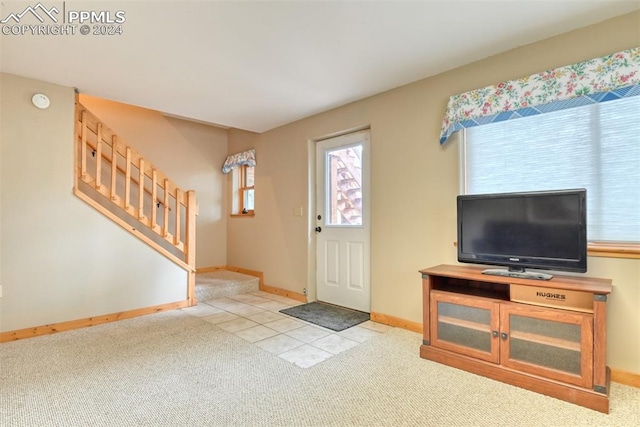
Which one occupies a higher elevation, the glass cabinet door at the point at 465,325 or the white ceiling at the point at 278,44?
the white ceiling at the point at 278,44

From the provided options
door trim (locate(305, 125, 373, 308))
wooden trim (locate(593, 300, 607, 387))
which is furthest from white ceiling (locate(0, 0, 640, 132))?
wooden trim (locate(593, 300, 607, 387))

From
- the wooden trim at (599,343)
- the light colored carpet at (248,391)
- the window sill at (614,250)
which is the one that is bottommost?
the light colored carpet at (248,391)

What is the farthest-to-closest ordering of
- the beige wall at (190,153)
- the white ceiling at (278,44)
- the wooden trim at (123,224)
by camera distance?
the beige wall at (190,153) < the wooden trim at (123,224) < the white ceiling at (278,44)

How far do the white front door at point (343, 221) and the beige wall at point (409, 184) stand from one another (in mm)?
164

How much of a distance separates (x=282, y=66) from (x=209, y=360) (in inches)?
94.4

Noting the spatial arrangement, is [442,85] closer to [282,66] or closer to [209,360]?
[282,66]

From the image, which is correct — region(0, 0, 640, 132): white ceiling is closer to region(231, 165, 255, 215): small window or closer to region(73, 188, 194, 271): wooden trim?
region(73, 188, 194, 271): wooden trim

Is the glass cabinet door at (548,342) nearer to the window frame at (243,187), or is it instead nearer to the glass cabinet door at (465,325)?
the glass cabinet door at (465,325)

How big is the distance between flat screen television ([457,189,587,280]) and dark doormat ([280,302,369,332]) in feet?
4.46

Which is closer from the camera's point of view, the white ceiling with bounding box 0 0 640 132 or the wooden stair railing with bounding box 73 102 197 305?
the white ceiling with bounding box 0 0 640 132

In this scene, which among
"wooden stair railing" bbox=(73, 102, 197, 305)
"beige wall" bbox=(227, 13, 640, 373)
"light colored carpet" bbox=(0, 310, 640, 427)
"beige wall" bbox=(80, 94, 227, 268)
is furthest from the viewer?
"beige wall" bbox=(80, 94, 227, 268)

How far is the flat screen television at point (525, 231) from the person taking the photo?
6.43ft

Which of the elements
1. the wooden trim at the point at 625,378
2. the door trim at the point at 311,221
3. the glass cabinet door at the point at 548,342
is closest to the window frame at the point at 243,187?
the door trim at the point at 311,221

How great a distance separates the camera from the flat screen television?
1960 mm
